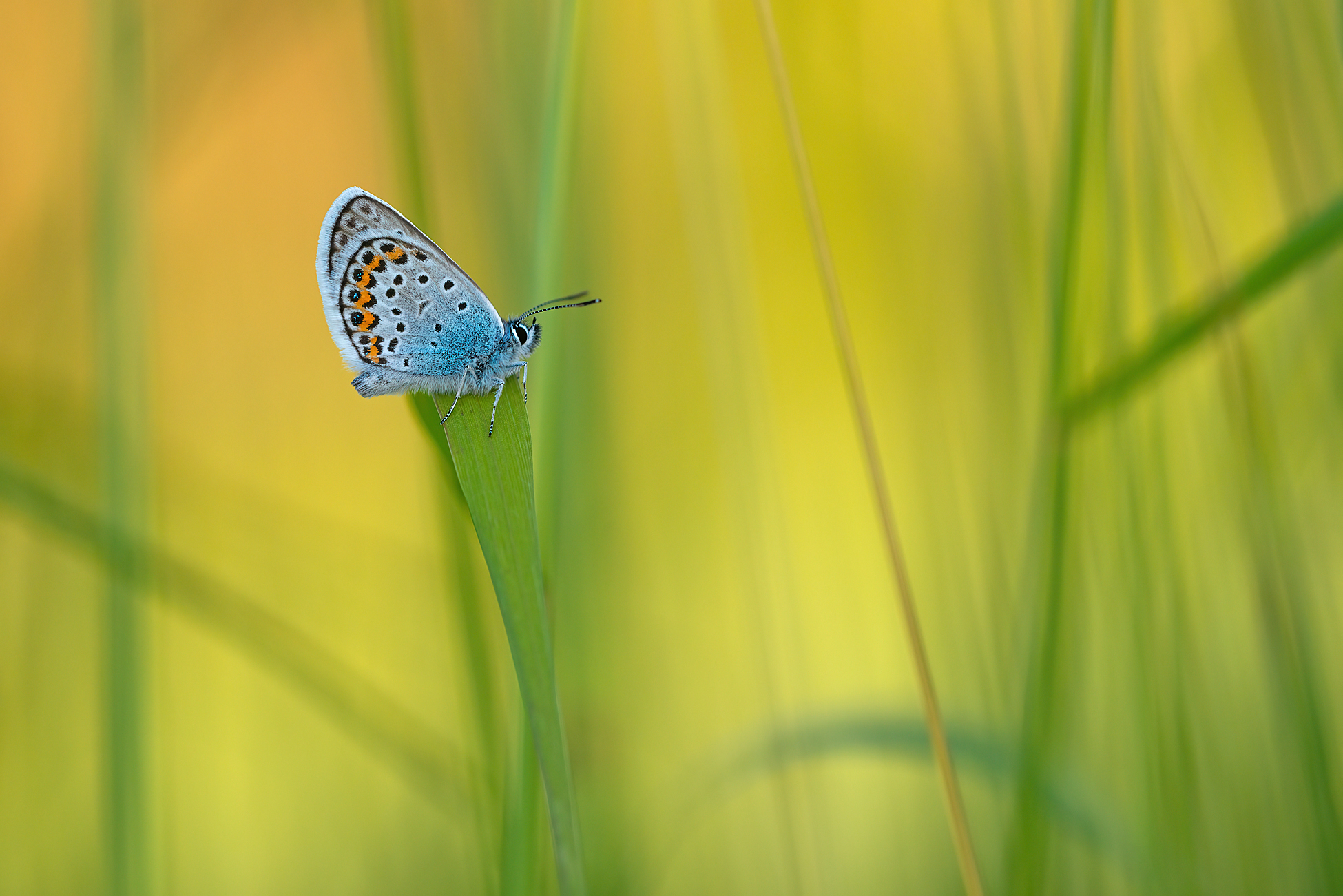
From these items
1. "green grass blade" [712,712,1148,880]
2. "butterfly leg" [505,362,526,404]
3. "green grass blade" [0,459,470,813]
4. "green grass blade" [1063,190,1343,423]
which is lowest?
"green grass blade" [712,712,1148,880]

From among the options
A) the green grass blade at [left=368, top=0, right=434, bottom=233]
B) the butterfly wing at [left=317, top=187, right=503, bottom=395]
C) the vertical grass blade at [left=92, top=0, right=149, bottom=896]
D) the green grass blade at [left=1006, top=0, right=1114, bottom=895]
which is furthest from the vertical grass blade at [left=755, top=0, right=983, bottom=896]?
the vertical grass blade at [left=92, top=0, right=149, bottom=896]

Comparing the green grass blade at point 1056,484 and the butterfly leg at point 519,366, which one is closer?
the green grass blade at point 1056,484

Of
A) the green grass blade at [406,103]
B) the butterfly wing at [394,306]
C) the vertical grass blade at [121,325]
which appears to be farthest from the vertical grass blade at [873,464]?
the vertical grass blade at [121,325]

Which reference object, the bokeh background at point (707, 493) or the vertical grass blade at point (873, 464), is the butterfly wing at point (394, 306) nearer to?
the bokeh background at point (707, 493)

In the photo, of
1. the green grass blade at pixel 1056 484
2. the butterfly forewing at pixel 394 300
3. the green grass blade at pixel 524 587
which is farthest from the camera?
the butterfly forewing at pixel 394 300

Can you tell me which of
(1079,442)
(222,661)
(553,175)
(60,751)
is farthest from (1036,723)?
(222,661)

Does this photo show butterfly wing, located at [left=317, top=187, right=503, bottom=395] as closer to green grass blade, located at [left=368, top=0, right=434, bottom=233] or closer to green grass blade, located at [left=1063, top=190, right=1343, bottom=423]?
green grass blade, located at [left=368, top=0, right=434, bottom=233]

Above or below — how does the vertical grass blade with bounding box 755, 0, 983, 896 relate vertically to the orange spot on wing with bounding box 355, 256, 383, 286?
below
